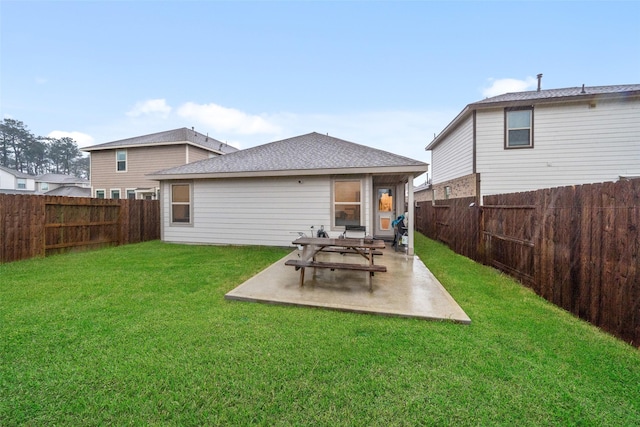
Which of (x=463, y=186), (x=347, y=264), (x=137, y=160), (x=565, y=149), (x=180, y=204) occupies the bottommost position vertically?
(x=347, y=264)

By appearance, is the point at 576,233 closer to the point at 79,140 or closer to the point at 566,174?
the point at 566,174

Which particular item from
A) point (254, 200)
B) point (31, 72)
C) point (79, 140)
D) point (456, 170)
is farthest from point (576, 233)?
point (79, 140)

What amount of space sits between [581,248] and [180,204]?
10937 mm

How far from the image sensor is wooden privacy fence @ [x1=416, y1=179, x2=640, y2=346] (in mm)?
2824

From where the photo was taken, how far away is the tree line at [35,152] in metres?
42.7

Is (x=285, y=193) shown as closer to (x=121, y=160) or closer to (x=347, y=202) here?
(x=347, y=202)

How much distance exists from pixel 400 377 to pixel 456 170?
11570 millimetres

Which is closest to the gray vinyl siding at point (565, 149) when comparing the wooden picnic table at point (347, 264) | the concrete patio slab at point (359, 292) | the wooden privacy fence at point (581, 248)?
the wooden privacy fence at point (581, 248)

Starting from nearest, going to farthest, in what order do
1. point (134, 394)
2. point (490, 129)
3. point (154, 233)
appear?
point (134, 394) < point (490, 129) < point (154, 233)

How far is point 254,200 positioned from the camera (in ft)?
29.1

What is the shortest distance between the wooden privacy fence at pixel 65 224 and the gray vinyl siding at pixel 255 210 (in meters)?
1.58

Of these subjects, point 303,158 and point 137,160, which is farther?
point 137,160

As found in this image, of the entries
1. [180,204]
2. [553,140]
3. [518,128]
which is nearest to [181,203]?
[180,204]

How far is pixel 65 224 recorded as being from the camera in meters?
7.80
